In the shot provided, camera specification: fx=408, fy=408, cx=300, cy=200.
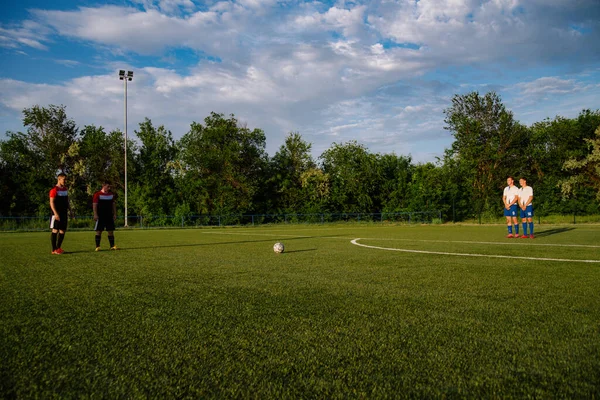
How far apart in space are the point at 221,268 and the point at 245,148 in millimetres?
34919

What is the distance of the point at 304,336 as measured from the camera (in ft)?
9.30

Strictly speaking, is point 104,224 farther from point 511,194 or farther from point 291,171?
point 291,171

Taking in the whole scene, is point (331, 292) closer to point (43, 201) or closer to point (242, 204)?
point (242, 204)

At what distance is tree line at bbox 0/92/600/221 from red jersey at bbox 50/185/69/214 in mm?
25431

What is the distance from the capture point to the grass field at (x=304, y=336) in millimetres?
2062

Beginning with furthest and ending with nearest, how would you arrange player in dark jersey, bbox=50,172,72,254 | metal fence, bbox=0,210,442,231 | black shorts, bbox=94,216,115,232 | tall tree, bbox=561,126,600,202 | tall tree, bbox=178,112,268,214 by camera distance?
tall tree, bbox=178,112,268,214 < tall tree, bbox=561,126,600,202 < metal fence, bbox=0,210,442,231 < black shorts, bbox=94,216,115,232 < player in dark jersey, bbox=50,172,72,254

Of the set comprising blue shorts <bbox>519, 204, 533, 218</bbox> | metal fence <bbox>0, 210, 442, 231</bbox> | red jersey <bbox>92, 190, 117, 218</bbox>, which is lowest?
metal fence <bbox>0, 210, 442, 231</bbox>

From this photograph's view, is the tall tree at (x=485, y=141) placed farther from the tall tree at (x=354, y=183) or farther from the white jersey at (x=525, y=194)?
the white jersey at (x=525, y=194)

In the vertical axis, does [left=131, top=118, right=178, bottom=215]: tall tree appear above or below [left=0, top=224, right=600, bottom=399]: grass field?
above

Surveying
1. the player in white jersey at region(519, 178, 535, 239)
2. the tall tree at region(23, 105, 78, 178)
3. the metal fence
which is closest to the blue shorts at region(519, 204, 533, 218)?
the player in white jersey at region(519, 178, 535, 239)

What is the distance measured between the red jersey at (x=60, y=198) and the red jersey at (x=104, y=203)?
2.48 feet

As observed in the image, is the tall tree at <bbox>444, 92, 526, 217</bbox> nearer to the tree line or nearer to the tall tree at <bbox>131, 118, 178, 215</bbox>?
the tree line

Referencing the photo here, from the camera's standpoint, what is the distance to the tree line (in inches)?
1459

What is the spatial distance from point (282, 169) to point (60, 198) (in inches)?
1308
